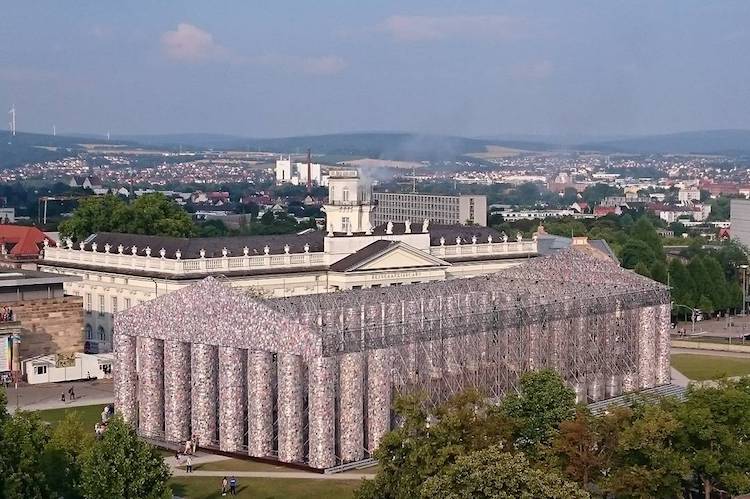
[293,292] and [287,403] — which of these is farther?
[293,292]

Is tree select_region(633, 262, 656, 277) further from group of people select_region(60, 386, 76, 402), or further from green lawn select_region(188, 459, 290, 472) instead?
green lawn select_region(188, 459, 290, 472)

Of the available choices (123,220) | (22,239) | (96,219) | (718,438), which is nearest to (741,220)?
(123,220)

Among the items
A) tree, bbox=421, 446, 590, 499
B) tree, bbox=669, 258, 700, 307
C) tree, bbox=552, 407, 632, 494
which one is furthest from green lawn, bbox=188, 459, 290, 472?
tree, bbox=669, 258, 700, 307

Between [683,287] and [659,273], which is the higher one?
[659,273]

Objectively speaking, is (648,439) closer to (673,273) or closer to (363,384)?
(363,384)

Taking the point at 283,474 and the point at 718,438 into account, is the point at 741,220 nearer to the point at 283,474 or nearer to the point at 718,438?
the point at 283,474

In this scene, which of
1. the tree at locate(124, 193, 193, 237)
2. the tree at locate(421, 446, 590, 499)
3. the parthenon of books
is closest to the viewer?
the tree at locate(421, 446, 590, 499)

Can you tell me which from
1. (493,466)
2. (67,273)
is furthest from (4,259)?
(493,466)
